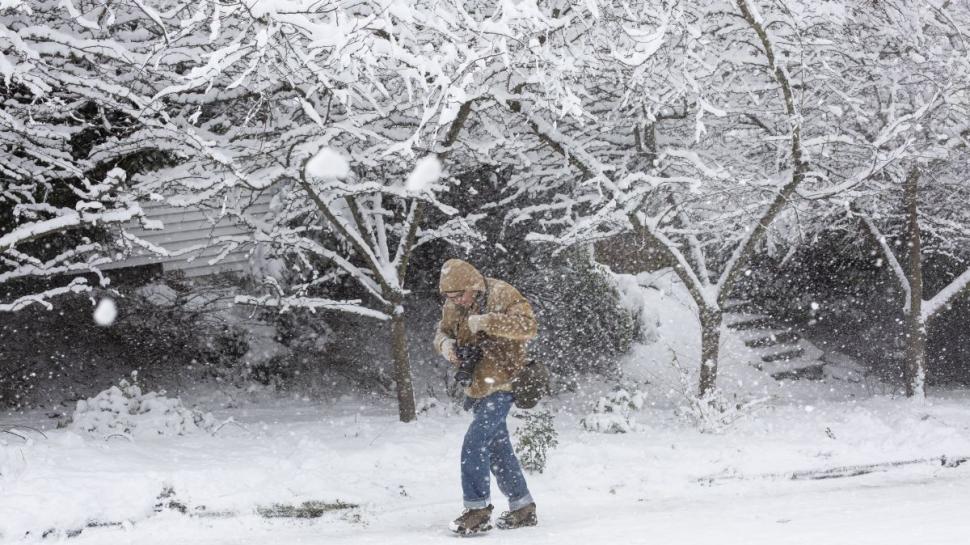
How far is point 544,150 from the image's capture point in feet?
34.2

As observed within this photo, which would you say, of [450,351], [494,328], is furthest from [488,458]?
[494,328]

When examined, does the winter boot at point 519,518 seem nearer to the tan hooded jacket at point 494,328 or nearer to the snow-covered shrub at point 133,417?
the tan hooded jacket at point 494,328

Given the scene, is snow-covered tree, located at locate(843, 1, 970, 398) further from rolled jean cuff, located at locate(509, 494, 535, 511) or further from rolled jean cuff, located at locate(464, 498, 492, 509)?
rolled jean cuff, located at locate(464, 498, 492, 509)

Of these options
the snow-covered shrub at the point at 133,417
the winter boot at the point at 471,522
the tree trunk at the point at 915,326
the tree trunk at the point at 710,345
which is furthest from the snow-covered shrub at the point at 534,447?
the tree trunk at the point at 915,326

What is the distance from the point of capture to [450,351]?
544cm

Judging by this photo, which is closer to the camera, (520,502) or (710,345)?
(520,502)

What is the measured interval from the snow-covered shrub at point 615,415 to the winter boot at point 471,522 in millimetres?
2933

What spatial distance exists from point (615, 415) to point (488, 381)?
315 centimetres

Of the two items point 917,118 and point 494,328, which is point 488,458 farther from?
point 917,118

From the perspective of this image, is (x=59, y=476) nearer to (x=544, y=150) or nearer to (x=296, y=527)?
(x=296, y=527)

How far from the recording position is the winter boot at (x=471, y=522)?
525 centimetres

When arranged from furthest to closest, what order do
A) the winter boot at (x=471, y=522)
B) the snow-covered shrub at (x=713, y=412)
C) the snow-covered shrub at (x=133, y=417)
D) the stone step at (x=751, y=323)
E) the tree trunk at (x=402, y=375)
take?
the stone step at (x=751, y=323) < the tree trunk at (x=402, y=375) < the snow-covered shrub at (x=713, y=412) < the snow-covered shrub at (x=133, y=417) < the winter boot at (x=471, y=522)

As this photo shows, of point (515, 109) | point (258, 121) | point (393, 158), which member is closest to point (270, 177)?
point (393, 158)

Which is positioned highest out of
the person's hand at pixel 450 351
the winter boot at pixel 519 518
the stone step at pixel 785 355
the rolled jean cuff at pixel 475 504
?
the person's hand at pixel 450 351
